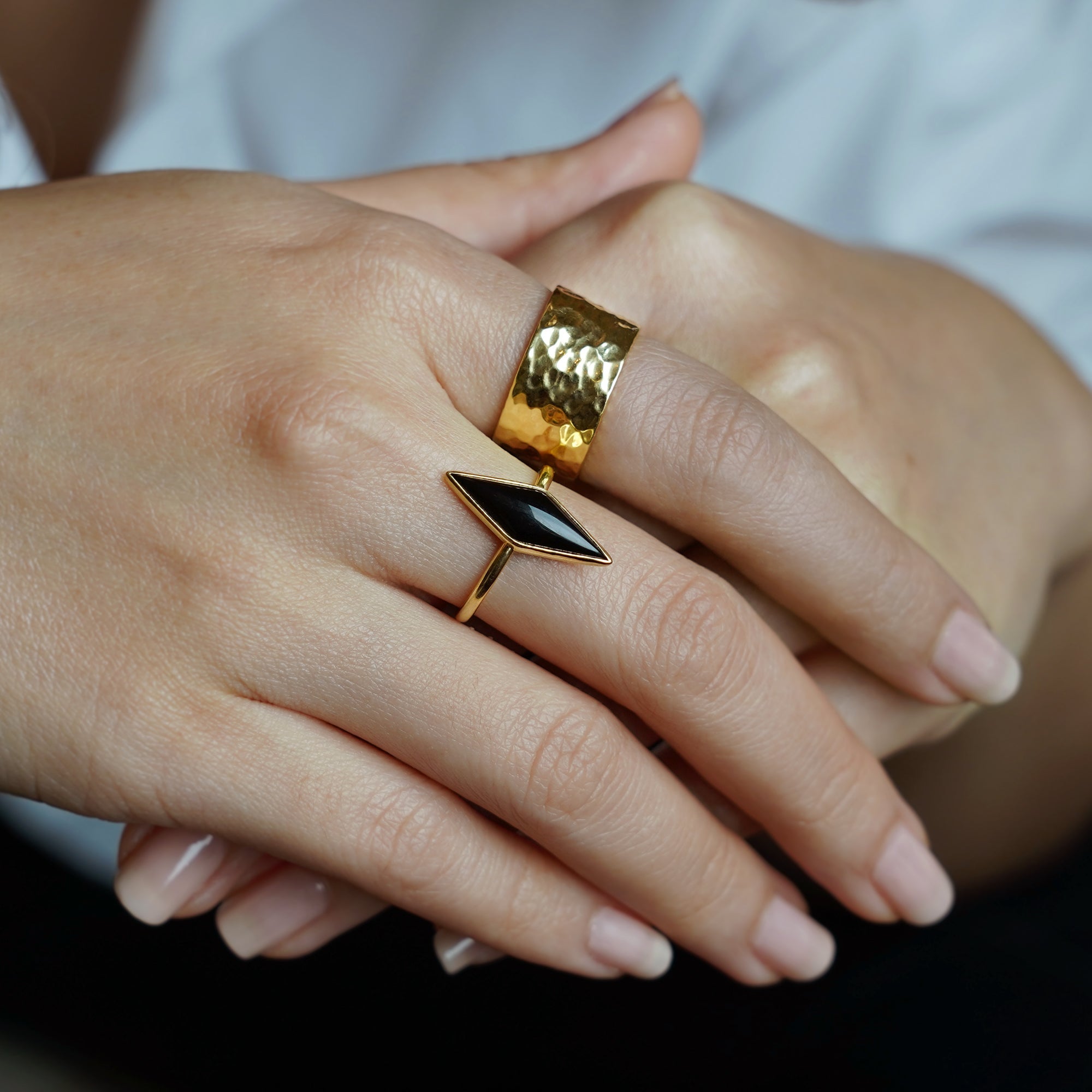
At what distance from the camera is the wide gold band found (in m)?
0.85

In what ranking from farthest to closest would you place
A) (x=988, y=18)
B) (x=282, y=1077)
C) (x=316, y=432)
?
(x=282, y=1077) < (x=988, y=18) < (x=316, y=432)

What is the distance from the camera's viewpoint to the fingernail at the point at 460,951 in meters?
1.07

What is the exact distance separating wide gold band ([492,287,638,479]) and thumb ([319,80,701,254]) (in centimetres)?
30

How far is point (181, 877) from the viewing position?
39.2 inches

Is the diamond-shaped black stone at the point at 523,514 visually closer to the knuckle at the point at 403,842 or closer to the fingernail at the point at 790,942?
the knuckle at the point at 403,842

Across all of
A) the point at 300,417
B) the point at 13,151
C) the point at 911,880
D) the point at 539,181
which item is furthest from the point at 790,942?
the point at 13,151

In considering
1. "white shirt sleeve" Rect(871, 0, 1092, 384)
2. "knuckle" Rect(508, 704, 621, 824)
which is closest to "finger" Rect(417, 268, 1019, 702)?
"knuckle" Rect(508, 704, 621, 824)

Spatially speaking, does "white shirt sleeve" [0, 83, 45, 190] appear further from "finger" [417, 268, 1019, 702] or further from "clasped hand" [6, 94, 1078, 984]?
"finger" [417, 268, 1019, 702]

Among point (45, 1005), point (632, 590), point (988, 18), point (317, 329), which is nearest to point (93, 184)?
point (317, 329)

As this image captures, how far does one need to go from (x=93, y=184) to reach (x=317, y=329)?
0.31 m

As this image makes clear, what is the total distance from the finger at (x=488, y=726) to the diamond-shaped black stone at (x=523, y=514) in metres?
0.11

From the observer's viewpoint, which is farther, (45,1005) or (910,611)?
(45,1005)

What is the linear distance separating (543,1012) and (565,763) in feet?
2.72

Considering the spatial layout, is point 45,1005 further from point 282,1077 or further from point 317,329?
point 317,329
